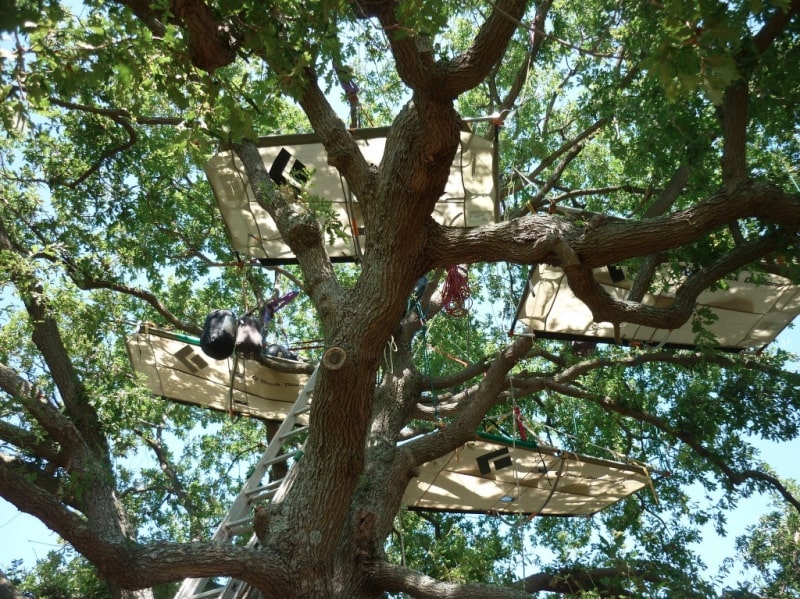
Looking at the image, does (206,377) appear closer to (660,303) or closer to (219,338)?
(219,338)

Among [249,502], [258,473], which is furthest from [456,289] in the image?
[249,502]

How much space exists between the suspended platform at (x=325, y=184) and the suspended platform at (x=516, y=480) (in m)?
1.74

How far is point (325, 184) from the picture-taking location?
5.93 m

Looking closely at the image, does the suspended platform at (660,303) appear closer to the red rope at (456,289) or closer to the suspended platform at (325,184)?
the suspended platform at (325,184)

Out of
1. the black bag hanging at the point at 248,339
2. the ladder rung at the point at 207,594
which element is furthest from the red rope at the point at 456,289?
the ladder rung at the point at 207,594

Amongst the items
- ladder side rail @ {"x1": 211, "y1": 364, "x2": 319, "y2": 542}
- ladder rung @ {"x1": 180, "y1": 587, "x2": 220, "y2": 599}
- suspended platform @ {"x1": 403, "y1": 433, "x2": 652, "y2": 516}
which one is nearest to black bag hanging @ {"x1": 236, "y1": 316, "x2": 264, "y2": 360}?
ladder side rail @ {"x1": 211, "y1": 364, "x2": 319, "y2": 542}

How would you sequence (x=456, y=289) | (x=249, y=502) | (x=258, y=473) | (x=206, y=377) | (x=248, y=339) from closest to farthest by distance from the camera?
(x=249, y=502), (x=258, y=473), (x=248, y=339), (x=206, y=377), (x=456, y=289)

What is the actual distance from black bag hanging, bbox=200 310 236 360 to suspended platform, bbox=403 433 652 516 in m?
1.78

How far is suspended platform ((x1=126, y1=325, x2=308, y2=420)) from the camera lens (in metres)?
6.56

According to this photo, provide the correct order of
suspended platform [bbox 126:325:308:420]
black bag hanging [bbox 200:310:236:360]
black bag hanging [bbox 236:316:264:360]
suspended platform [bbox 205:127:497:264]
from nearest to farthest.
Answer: suspended platform [bbox 205:127:497:264] < black bag hanging [bbox 200:310:236:360] < black bag hanging [bbox 236:316:264:360] < suspended platform [bbox 126:325:308:420]

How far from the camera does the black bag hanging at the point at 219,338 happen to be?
602 centimetres

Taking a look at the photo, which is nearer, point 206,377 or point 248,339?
point 248,339

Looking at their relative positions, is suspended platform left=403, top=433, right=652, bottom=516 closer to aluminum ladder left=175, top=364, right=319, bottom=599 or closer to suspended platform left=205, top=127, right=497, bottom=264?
aluminum ladder left=175, top=364, right=319, bottom=599

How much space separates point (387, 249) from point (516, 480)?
10.1 ft
